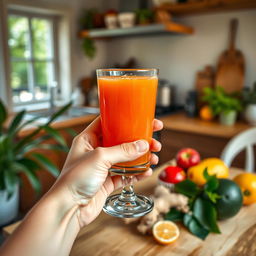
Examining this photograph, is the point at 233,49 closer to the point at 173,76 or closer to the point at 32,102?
the point at 173,76

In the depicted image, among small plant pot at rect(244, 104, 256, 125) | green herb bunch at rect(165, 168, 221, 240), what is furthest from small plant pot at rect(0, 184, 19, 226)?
small plant pot at rect(244, 104, 256, 125)

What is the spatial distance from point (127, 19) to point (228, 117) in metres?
1.32

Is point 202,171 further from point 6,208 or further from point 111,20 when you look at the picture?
point 111,20

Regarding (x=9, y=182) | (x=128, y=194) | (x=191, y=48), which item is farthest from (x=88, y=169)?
(x=191, y=48)

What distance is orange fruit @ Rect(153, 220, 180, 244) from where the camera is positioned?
2.47 ft

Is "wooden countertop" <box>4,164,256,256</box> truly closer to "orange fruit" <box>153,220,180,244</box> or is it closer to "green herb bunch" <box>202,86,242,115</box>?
"orange fruit" <box>153,220,180,244</box>

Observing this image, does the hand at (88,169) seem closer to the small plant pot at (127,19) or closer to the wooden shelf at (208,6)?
the wooden shelf at (208,6)

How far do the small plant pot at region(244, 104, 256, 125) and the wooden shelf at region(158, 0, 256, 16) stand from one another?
847mm

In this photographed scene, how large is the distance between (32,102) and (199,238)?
2606 millimetres

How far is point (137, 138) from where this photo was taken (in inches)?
24.7

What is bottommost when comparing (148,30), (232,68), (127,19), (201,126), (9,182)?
(9,182)

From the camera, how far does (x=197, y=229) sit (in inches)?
31.9

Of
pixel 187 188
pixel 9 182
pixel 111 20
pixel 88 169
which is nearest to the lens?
pixel 88 169

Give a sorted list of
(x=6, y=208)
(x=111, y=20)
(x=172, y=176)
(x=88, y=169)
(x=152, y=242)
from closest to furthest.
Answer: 1. (x=88, y=169)
2. (x=152, y=242)
3. (x=172, y=176)
4. (x=6, y=208)
5. (x=111, y=20)
